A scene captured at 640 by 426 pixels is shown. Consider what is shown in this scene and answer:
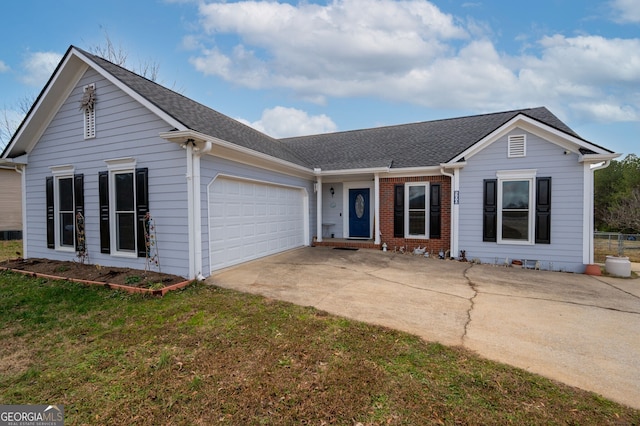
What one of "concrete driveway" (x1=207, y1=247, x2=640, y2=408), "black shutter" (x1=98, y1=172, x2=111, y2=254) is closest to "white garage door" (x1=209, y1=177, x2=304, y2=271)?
"concrete driveway" (x1=207, y1=247, x2=640, y2=408)

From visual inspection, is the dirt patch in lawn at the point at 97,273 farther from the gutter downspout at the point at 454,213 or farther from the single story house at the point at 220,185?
the gutter downspout at the point at 454,213

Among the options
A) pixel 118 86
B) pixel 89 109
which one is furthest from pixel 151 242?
pixel 89 109

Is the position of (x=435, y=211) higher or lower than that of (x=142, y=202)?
lower

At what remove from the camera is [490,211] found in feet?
29.2

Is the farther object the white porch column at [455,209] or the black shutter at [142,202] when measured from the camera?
the white porch column at [455,209]

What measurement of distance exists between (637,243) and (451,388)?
53.7 feet

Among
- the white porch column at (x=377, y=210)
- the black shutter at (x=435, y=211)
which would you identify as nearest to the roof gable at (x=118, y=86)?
the white porch column at (x=377, y=210)

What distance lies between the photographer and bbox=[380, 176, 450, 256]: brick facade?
390 inches

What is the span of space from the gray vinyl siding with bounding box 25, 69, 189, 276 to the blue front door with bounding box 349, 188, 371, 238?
7244 mm

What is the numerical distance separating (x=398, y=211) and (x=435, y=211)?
1.24 meters

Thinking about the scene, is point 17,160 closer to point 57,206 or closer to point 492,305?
point 57,206

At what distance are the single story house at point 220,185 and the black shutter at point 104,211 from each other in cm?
3

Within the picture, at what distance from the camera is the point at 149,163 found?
681 cm

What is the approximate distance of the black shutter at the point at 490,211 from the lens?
884 centimetres
